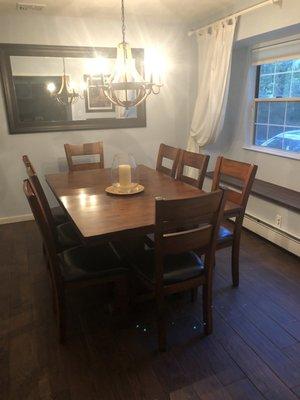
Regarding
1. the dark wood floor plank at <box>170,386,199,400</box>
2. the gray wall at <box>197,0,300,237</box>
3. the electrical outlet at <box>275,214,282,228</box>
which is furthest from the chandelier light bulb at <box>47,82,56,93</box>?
the dark wood floor plank at <box>170,386,199,400</box>

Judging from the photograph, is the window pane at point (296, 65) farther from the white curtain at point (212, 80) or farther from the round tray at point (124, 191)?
the round tray at point (124, 191)

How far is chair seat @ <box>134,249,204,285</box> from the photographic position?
5.79 feet

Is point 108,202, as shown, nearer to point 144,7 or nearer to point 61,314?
point 61,314

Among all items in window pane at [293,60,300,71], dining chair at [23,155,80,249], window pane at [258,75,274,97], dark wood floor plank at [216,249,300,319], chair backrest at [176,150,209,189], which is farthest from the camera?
window pane at [258,75,274,97]

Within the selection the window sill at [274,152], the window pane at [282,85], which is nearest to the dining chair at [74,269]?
the window sill at [274,152]

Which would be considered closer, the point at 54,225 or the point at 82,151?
Answer: the point at 54,225

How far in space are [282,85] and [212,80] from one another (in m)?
0.75

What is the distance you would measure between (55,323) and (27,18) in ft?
10.1

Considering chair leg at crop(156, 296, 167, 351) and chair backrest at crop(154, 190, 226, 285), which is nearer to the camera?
chair backrest at crop(154, 190, 226, 285)

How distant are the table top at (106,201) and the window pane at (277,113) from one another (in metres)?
1.62

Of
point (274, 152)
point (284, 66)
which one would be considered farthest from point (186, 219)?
point (284, 66)

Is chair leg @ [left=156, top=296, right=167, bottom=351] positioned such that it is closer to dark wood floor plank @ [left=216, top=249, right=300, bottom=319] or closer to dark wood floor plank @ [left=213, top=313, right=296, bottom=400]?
dark wood floor plank @ [left=213, top=313, right=296, bottom=400]

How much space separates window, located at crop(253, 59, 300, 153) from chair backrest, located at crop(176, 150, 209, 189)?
133 cm

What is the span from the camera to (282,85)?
3.42 metres
